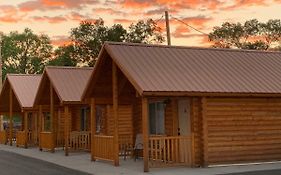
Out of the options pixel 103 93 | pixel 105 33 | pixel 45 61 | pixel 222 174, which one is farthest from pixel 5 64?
pixel 222 174

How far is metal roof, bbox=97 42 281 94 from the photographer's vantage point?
17828 millimetres

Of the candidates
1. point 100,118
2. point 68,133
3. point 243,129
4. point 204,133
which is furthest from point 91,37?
point 204,133

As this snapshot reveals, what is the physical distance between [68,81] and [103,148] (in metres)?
8.19

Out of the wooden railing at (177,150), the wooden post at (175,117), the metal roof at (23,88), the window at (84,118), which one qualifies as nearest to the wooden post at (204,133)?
the wooden railing at (177,150)

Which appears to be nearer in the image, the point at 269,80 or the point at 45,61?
the point at 269,80

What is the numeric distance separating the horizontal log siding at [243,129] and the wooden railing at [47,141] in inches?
454

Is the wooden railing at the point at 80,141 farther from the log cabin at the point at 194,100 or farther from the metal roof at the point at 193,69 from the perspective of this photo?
the metal roof at the point at 193,69

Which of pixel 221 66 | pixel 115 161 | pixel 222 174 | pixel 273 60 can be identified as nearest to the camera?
pixel 222 174

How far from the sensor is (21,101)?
3259 centimetres

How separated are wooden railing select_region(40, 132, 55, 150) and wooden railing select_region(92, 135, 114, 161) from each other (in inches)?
263

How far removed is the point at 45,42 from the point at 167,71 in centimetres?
7051

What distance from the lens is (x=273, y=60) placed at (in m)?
22.7

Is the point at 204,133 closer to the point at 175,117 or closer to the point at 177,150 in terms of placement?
the point at 177,150

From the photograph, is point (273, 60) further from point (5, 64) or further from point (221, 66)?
point (5, 64)
